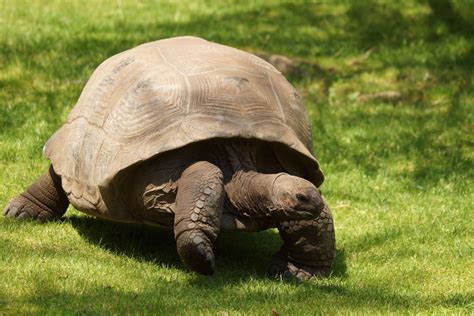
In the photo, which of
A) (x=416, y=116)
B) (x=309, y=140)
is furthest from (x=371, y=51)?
(x=309, y=140)

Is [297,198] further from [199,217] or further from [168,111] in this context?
[168,111]

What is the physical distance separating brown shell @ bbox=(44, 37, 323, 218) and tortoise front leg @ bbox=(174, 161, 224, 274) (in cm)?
25

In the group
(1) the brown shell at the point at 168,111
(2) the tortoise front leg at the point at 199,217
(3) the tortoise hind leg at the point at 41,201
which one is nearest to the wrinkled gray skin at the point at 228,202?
(2) the tortoise front leg at the point at 199,217

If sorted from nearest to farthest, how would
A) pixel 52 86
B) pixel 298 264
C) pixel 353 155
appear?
pixel 298 264 → pixel 353 155 → pixel 52 86

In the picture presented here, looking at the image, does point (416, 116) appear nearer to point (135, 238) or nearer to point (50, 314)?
point (135, 238)

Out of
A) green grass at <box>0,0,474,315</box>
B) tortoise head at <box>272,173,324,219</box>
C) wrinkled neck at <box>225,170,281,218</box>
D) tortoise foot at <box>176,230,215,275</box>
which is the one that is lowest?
green grass at <box>0,0,474,315</box>

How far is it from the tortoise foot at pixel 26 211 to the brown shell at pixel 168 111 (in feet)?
1.61

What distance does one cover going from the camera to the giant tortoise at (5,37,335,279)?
5.59 metres

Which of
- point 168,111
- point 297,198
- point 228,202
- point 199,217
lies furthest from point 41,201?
point 297,198

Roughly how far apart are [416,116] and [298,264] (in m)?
5.07

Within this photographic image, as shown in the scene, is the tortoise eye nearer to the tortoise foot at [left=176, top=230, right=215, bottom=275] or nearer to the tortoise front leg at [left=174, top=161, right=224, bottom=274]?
the tortoise front leg at [left=174, top=161, right=224, bottom=274]

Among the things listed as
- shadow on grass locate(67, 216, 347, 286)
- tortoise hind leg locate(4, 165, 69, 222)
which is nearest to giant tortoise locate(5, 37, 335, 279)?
shadow on grass locate(67, 216, 347, 286)

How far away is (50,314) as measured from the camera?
4812mm

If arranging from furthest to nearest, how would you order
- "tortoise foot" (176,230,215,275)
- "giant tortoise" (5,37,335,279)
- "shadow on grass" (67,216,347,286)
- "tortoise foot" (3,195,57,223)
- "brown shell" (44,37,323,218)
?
1. "tortoise foot" (3,195,57,223)
2. "shadow on grass" (67,216,347,286)
3. "brown shell" (44,37,323,218)
4. "giant tortoise" (5,37,335,279)
5. "tortoise foot" (176,230,215,275)
